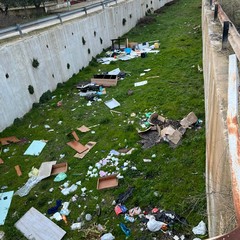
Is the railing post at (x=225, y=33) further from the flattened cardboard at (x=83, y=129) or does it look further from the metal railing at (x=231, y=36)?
the flattened cardboard at (x=83, y=129)

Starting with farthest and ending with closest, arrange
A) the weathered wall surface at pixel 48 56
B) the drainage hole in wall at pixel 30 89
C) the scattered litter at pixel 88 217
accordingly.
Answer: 1. the drainage hole in wall at pixel 30 89
2. the weathered wall surface at pixel 48 56
3. the scattered litter at pixel 88 217

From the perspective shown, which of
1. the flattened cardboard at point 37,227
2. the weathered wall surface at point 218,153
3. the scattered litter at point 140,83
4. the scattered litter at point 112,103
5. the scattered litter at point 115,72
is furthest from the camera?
the scattered litter at point 115,72

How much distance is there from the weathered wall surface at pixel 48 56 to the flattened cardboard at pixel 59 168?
2.75m

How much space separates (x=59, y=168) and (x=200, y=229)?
3.58 metres

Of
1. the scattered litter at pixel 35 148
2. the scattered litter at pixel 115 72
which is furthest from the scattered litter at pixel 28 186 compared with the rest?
the scattered litter at pixel 115 72

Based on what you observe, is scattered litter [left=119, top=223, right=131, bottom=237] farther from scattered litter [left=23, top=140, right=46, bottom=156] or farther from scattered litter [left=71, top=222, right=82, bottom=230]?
scattered litter [left=23, top=140, right=46, bottom=156]

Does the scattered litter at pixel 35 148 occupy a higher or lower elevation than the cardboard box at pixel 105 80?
lower

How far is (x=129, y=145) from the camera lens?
6906mm

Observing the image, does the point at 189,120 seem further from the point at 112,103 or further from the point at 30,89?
the point at 30,89

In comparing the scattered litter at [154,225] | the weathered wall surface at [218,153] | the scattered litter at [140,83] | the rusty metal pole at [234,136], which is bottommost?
the scattered litter at [154,225]

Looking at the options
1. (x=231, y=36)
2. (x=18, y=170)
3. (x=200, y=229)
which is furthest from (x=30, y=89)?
(x=200, y=229)

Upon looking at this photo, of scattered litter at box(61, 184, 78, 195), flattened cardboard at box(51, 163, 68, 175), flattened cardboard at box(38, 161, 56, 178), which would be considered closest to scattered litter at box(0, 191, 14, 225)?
flattened cardboard at box(38, 161, 56, 178)

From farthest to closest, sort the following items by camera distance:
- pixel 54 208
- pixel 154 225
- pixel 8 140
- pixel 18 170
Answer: pixel 8 140
pixel 18 170
pixel 54 208
pixel 154 225

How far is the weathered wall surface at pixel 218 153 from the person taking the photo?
8.13ft
